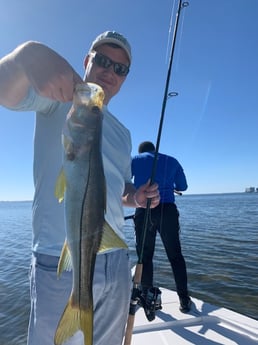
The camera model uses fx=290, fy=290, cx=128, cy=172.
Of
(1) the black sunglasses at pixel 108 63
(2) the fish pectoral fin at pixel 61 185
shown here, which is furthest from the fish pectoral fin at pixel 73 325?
(1) the black sunglasses at pixel 108 63

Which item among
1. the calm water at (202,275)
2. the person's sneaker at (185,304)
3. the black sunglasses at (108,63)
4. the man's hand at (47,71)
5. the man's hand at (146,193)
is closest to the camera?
the man's hand at (47,71)

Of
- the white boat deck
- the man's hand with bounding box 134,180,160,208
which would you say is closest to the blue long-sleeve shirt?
the white boat deck

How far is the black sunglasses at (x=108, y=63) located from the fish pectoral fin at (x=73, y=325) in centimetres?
171

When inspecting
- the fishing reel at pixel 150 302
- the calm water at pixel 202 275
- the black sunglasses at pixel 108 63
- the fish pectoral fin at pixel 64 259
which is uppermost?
the black sunglasses at pixel 108 63

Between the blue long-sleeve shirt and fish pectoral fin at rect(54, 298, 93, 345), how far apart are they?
12.7 feet

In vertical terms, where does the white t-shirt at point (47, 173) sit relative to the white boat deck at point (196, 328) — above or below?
above

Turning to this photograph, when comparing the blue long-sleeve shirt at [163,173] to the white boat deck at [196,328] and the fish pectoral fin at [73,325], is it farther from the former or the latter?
the fish pectoral fin at [73,325]

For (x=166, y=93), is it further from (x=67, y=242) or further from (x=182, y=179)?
(x=67, y=242)

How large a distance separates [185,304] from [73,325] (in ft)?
11.1

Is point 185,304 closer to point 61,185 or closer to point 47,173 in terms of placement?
point 47,173

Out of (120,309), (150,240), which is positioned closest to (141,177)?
(150,240)

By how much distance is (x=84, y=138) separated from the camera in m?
1.55

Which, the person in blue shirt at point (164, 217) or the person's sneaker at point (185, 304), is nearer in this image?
the person's sneaker at point (185, 304)

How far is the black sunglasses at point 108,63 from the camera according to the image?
7.34 ft
